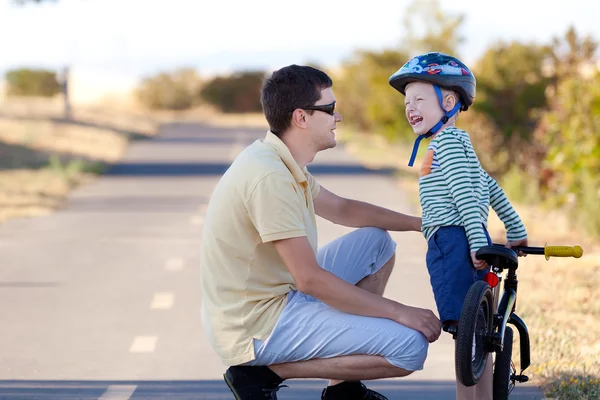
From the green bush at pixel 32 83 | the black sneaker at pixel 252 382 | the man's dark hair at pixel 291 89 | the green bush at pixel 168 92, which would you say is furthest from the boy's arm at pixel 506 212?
the green bush at pixel 32 83

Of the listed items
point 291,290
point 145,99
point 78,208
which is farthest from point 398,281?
point 145,99

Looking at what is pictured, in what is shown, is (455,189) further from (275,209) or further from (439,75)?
(275,209)

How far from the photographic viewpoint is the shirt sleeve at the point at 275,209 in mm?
4727

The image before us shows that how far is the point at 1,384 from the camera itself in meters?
6.27

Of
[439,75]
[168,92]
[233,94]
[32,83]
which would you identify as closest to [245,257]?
[439,75]

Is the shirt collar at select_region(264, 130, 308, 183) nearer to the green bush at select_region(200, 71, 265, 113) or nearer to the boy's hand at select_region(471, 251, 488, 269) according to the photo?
the boy's hand at select_region(471, 251, 488, 269)

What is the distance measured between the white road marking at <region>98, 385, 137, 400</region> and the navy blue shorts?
1929 millimetres

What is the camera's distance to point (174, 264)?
35.7ft

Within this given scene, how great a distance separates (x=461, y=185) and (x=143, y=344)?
3179 millimetres

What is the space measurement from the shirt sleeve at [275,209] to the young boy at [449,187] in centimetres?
67

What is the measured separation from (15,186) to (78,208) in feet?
8.05

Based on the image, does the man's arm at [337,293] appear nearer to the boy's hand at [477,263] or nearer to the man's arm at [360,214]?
the boy's hand at [477,263]

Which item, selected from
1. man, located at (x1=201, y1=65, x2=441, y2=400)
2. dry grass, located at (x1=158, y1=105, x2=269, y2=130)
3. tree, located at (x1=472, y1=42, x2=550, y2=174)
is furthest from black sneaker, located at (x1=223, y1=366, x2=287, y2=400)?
dry grass, located at (x1=158, y1=105, x2=269, y2=130)

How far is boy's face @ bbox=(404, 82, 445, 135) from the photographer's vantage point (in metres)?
5.20
